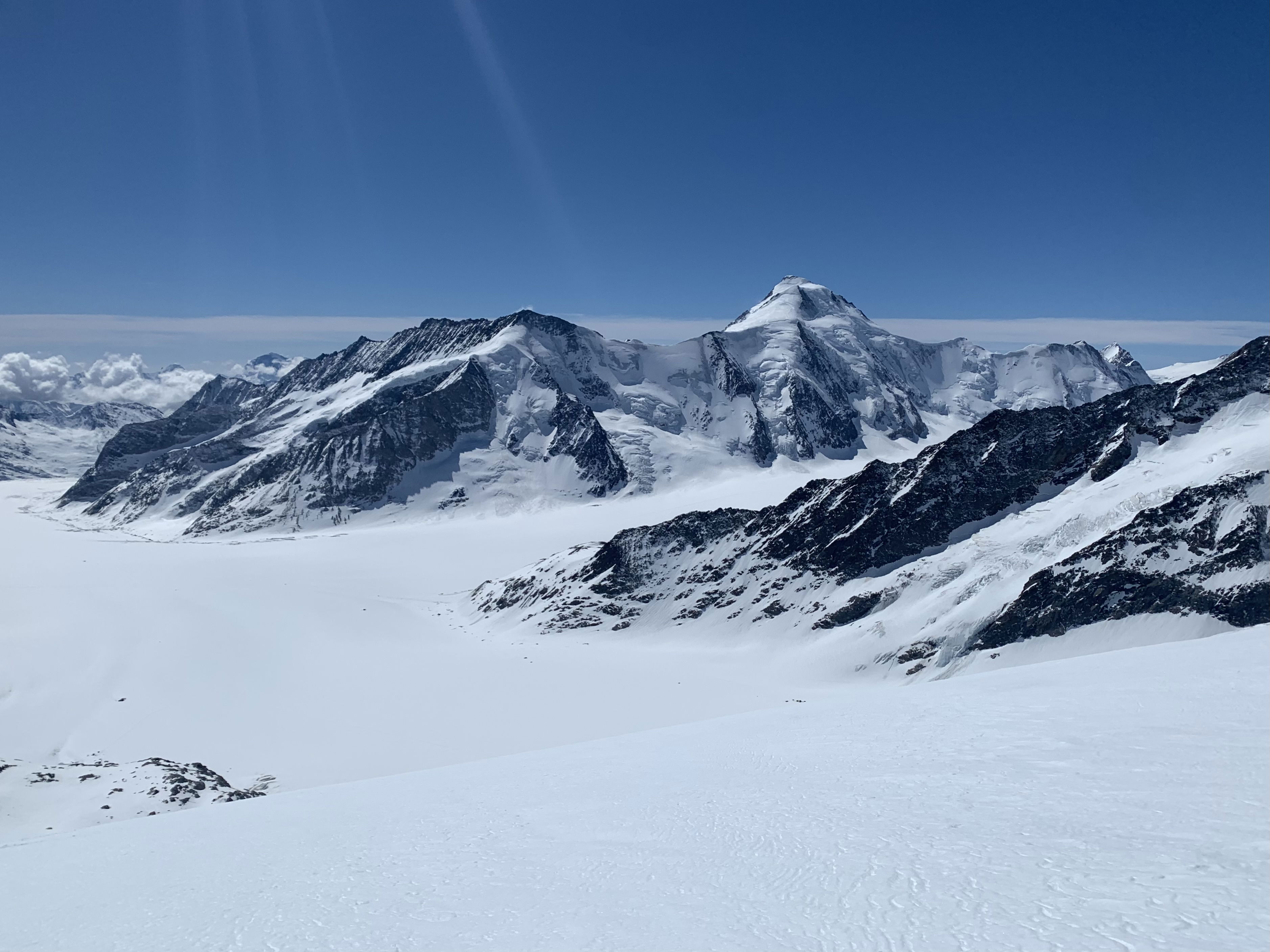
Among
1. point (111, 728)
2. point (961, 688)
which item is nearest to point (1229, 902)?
point (961, 688)

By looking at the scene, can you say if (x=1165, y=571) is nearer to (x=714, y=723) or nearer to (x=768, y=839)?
(x=714, y=723)

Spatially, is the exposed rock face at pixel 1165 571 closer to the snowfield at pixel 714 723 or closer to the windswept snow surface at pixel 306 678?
the snowfield at pixel 714 723

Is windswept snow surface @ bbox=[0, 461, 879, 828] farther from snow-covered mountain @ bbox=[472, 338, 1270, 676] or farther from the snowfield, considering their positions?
snow-covered mountain @ bbox=[472, 338, 1270, 676]

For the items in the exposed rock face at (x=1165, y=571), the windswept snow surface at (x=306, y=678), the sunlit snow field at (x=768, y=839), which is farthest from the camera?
the exposed rock face at (x=1165, y=571)

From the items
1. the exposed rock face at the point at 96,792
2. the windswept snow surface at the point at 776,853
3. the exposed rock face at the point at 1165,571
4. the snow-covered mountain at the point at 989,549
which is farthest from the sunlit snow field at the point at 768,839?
the snow-covered mountain at the point at 989,549

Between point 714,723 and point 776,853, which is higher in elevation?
point 776,853

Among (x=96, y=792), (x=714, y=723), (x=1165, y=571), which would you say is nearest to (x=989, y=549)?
(x=1165, y=571)

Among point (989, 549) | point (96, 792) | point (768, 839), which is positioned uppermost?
point (989, 549)
